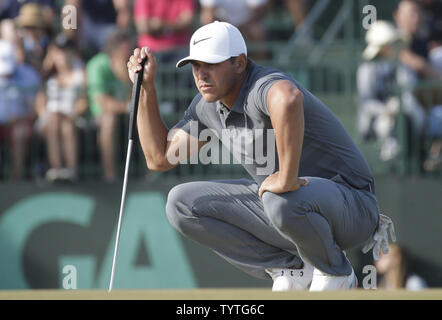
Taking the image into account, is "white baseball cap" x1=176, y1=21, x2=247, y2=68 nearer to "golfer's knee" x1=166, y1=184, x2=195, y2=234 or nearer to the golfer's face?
the golfer's face

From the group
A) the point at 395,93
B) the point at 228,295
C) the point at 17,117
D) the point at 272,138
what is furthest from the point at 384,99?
the point at 228,295

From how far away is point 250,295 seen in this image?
3.57 metres

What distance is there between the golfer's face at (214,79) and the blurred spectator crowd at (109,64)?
11.3 feet

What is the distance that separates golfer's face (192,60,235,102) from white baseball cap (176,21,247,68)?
0.07 m

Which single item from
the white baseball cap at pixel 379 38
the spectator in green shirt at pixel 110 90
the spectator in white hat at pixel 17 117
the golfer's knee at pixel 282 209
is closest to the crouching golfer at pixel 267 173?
the golfer's knee at pixel 282 209

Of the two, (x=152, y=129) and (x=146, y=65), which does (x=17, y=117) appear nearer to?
(x=152, y=129)

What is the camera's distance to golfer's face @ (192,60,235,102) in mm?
4582

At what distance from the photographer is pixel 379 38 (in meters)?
8.13

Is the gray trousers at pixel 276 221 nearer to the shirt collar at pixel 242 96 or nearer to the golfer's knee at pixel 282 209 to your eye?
the golfer's knee at pixel 282 209

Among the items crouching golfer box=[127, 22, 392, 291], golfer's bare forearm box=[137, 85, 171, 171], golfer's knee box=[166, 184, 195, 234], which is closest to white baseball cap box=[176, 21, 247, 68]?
crouching golfer box=[127, 22, 392, 291]

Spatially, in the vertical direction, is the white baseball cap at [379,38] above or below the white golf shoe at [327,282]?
above

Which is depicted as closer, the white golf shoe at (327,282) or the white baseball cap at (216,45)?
the white baseball cap at (216,45)

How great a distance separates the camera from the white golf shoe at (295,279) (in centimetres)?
488

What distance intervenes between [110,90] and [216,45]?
3.62 m
